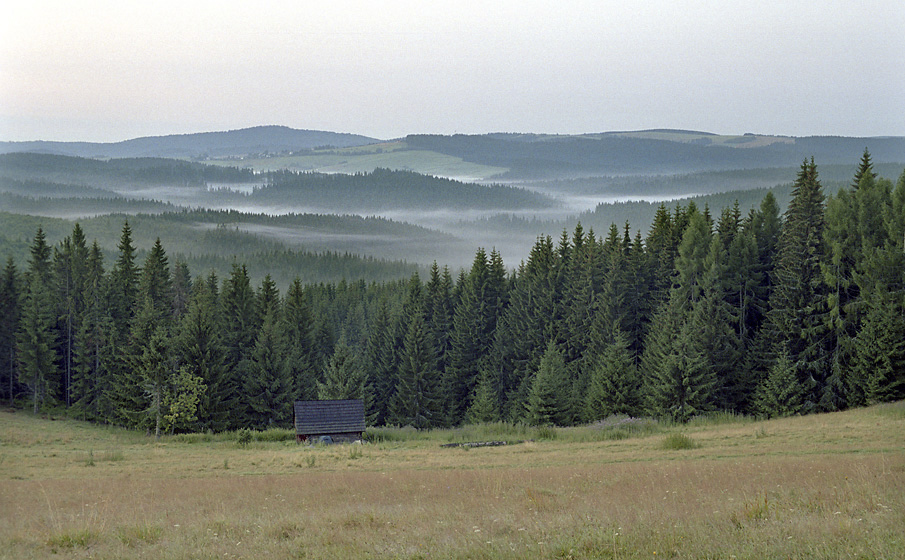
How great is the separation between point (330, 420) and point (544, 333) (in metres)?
28.7

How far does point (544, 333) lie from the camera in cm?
7050

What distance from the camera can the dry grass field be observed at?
10.9 m

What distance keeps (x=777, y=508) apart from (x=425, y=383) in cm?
5840

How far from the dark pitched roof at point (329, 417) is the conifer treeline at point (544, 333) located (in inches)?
423

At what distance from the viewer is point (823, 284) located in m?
51.1

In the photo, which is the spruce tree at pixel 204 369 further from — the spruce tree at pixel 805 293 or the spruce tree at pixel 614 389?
the spruce tree at pixel 805 293

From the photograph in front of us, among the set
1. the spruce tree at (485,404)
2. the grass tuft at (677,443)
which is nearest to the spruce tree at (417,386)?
the spruce tree at (485,404)

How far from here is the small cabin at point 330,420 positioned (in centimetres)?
4766

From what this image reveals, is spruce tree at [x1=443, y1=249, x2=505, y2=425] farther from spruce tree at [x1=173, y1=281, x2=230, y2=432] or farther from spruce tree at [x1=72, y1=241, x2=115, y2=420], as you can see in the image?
spruce tree at [x1=72, y1=241, x2=115, y2=420]

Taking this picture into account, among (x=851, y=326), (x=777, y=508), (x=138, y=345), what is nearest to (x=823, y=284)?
(x=851, y=326)

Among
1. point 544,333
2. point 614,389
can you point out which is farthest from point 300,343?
A: point 614,389

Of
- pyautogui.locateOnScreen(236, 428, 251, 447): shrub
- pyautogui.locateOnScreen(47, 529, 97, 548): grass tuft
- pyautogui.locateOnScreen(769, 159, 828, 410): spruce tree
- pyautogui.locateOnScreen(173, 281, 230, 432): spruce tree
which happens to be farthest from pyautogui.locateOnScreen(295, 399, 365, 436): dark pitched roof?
pyautogui.locateOnScreen(47, 529, 97, 548): grass tuft

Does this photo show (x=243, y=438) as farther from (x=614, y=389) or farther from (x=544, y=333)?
(x=544, y=333)

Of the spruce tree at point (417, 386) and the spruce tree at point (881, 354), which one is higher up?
the spruce tree at point (881, 354)
